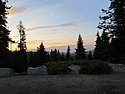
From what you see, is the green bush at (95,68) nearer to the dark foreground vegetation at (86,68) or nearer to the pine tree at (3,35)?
the dark foreground vegetation at (86,68)

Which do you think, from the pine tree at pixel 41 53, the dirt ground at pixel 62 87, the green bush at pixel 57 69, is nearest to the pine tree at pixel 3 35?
the pine tree at pixel 41 53

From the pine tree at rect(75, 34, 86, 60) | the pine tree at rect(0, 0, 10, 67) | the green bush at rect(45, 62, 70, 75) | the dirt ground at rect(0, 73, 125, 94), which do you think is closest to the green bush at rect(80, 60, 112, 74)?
the green bush at rect(45, 62, 70, 75)

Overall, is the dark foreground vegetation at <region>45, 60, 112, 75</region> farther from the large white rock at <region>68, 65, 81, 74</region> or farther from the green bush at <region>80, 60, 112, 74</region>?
the large white rock at <region>68, 65, 81, 74</region>

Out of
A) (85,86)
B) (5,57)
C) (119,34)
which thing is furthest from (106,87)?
(5,57)

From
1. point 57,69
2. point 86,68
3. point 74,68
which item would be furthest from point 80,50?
point 57,69

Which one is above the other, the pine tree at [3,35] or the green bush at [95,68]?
the pine tree at [3,35]

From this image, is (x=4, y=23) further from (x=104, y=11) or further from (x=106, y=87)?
(x=106, y=87)

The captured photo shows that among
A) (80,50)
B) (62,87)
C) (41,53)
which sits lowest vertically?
(62,87)

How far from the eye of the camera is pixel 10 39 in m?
50.3

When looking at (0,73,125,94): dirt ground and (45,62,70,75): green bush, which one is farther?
(45,62,70,75): green bush

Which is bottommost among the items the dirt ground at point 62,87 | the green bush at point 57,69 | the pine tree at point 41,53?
the dirt ground at point 62,87

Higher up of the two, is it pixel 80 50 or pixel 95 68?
pixel 80 50

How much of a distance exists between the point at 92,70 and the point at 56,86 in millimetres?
6700

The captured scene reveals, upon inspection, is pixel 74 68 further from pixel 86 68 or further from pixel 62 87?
pixel 62 87
